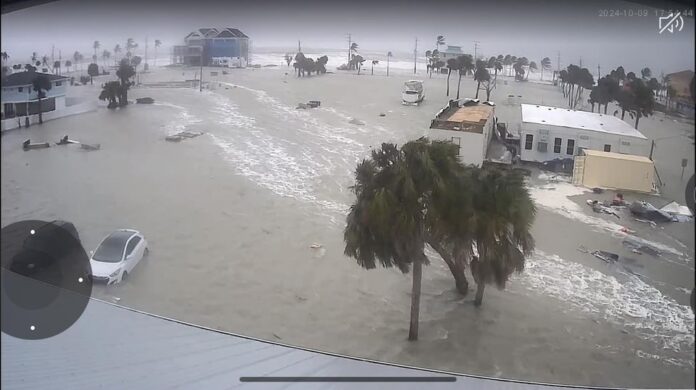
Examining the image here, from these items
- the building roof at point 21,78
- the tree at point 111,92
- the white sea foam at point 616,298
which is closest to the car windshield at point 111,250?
the tree at point 111,92

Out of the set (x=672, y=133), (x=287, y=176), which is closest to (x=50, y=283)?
(x=287, y=176)

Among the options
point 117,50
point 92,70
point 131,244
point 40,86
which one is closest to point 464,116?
point 131,244

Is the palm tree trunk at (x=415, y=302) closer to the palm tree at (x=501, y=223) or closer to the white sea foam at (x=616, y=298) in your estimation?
the palm tree at (x=501, y=223)

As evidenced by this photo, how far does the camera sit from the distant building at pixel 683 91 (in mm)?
1438

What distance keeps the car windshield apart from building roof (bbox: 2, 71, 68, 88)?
2.72 ft

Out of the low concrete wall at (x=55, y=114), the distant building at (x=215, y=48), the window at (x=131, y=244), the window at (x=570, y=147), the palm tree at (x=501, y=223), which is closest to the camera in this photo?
the palm tree at (x=501, y=223)

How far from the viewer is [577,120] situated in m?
1.56

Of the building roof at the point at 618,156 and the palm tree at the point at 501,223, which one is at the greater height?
the building roof at the point at 618,156

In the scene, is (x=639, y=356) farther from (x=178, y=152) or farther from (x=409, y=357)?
(x=178, y=152)

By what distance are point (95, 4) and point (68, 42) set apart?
0.73 feet

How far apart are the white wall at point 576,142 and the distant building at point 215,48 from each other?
1045mm

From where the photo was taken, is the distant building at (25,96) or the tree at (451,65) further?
the distant building at (25,96)

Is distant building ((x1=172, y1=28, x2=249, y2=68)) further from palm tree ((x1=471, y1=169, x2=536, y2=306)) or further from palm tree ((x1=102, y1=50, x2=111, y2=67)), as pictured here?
palm tree ((x1=471, y1=169, x2=536, y2=306))

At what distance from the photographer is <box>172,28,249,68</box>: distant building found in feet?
5.87
